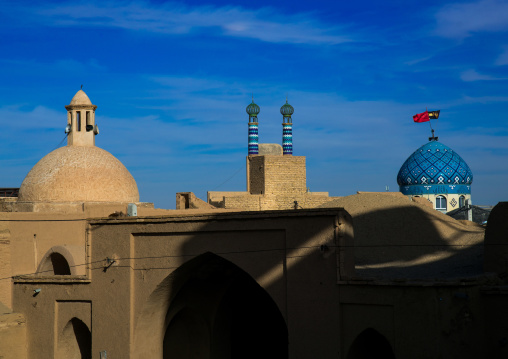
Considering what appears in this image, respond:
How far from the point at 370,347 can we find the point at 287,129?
28393mm

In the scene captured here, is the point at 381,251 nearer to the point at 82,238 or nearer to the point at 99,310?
the point at 99,310

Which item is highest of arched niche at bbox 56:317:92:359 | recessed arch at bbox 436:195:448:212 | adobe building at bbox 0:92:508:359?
recessed arch at bbox 436:195:448:212

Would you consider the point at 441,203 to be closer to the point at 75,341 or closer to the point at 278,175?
the point at 278,175

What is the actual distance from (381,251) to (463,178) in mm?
31144

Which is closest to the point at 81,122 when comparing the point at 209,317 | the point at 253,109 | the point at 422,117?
the point at 209,317

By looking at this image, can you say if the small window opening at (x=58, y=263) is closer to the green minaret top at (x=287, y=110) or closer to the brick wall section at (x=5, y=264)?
the brick wall section at (x=5, y=264)

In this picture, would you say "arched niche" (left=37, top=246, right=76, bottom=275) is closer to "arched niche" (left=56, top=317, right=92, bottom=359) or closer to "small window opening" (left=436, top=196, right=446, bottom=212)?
"arched niche" (left=56, top=317, right=92, bottom=359)

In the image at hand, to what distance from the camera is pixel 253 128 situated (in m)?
41.5

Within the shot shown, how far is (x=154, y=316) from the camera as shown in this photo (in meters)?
15.4

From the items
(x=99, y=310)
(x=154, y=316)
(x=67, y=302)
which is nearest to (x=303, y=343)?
(x=154, y=316)

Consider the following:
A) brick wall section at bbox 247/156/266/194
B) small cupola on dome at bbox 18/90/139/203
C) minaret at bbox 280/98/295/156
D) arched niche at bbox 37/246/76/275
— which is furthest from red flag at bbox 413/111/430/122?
arched niche at bbox 37/246/76/275

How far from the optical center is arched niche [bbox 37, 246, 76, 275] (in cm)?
1720

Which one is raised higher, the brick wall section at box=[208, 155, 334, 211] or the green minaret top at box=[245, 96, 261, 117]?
the green minaret top at box=[245, 96, 261, 117]

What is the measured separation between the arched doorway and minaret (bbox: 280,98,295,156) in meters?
27.3
